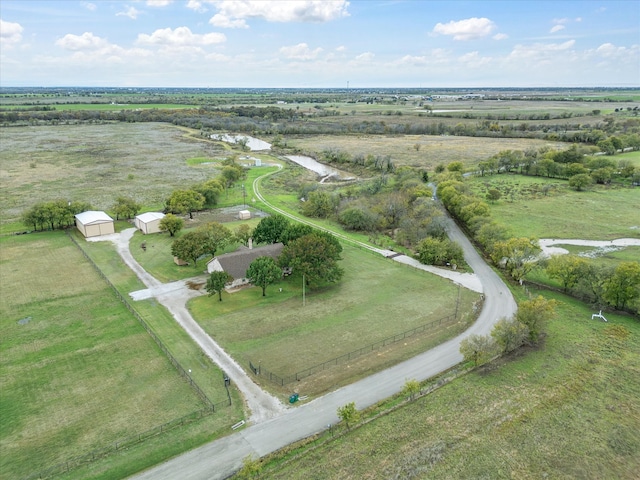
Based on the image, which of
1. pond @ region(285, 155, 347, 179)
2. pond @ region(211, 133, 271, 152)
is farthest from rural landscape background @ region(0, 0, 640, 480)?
pond @ region(211, 133, 271, 152)

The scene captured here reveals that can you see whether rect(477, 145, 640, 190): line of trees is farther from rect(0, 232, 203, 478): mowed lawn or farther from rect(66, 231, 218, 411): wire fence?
rect(0, 232, 203, 478): mowed lawn

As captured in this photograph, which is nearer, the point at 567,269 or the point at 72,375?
the point at 72,375

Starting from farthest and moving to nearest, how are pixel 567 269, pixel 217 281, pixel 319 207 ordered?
1. pixel 319 207
2. pixel 567 269
3. pixel 217 281

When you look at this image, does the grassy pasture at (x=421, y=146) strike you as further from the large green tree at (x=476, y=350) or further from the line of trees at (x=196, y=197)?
the large green tree at (x=476, y=350)

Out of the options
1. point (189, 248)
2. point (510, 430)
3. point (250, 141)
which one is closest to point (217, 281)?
point (189, 248)

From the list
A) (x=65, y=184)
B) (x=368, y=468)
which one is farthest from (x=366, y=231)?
(x=65, y=184)

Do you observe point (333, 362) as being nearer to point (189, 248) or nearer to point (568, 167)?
point (189, 248)
